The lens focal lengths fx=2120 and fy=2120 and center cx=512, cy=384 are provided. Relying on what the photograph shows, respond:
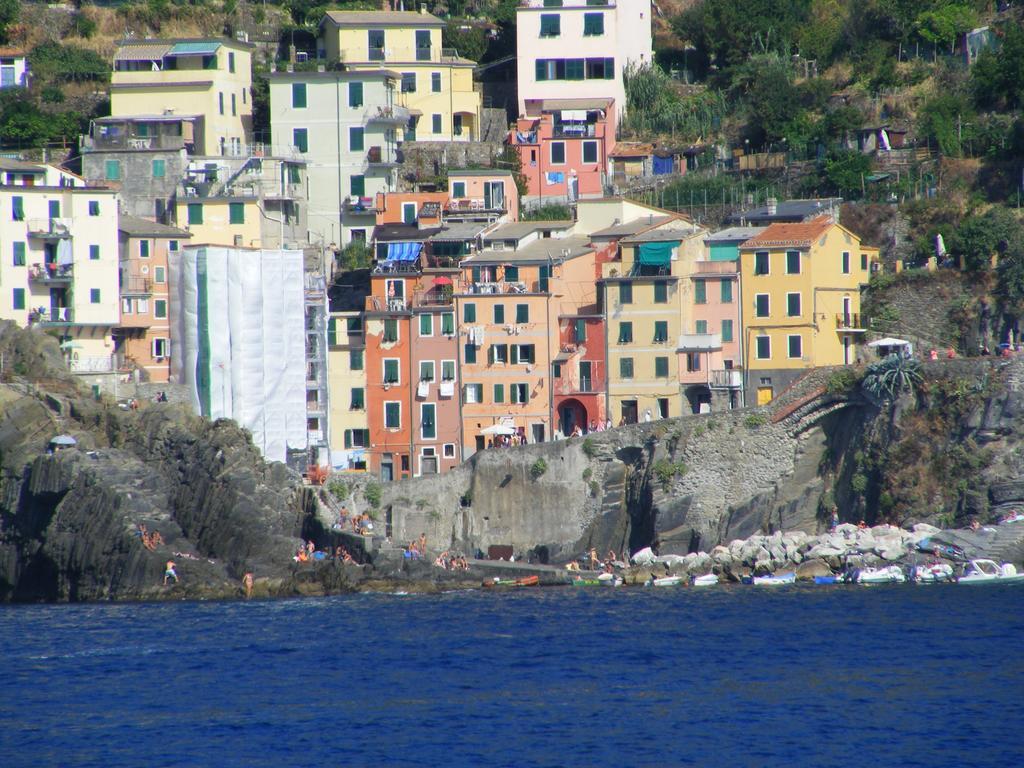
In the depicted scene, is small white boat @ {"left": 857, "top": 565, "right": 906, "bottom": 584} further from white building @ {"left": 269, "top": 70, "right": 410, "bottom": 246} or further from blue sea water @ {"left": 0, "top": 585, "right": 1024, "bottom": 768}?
white building @ {"left": 269, "top": 70, "right": 410, "bottom": 246}

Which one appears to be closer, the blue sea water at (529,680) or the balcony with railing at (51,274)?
the blue sea water at (529,680)

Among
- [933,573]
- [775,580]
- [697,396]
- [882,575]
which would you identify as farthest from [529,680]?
[697,396]

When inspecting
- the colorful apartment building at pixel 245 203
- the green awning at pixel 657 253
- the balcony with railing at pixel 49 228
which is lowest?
the green awning at pixel 657 253

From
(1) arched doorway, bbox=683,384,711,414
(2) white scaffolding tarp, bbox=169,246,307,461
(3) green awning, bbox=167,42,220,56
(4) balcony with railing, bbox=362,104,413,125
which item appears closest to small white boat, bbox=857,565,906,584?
(1) arched doorway, bbox=683,384,711,414

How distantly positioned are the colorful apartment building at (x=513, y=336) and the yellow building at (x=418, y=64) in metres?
17.8

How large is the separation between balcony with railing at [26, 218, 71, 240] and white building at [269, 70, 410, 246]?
1401 centimetres

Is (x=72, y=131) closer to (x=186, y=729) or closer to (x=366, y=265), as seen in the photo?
(x=366, y=265)

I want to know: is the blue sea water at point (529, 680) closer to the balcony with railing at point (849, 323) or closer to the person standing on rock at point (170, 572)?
the person standing on rock at point (170, 572)

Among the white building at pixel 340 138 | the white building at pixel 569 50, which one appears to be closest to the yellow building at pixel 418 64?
the white building at pixel 569 50

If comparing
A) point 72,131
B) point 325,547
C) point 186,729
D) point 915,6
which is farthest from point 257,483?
point 915,6

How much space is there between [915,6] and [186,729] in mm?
61792

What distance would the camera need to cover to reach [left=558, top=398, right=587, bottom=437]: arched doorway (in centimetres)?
8712

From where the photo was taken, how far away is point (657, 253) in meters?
86.7

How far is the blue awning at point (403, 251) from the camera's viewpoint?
92.1m
